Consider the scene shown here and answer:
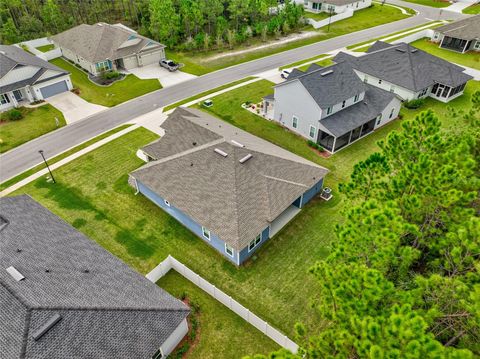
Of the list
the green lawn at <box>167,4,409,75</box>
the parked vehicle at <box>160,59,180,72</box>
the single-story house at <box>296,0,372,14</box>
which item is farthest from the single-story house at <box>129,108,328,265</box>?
the single-story house at <box>296,0,372,14</box>

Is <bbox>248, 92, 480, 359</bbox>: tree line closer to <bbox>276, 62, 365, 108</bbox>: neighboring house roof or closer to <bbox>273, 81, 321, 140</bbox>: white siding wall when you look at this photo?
<bbox>276, 62, 365, 108</bbox>: neighboring house roof

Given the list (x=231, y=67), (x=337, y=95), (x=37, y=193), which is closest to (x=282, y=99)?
(x=337, y=95)

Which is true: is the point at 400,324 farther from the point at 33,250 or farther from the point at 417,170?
the point at 33,250

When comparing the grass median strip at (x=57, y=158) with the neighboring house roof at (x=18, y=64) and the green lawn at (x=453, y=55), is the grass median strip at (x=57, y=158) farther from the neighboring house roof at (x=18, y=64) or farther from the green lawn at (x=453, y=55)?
the green lawn at (x=453, y=55)

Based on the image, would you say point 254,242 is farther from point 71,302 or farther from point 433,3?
point 433,3

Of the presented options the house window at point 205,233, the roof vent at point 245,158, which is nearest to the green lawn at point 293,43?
the roof vent at point 245,158

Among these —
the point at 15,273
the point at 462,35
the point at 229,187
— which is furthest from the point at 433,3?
the point at 15,273
